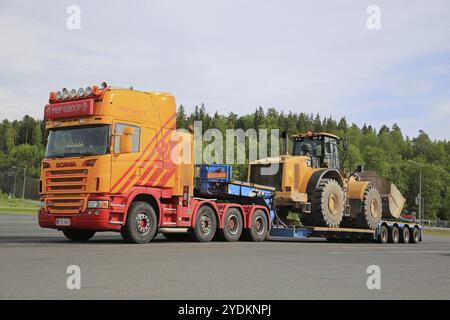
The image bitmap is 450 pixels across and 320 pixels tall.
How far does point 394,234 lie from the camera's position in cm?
2422

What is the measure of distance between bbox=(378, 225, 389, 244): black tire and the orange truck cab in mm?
9075

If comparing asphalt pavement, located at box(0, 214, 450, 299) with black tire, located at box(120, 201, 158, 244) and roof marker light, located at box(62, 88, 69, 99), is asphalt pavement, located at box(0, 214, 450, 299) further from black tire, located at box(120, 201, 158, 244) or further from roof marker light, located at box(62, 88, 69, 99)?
roof marker light, located at box(62, 88, 69, 99)

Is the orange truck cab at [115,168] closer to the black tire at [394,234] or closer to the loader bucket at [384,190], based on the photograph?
the loader bucket at [384,190]

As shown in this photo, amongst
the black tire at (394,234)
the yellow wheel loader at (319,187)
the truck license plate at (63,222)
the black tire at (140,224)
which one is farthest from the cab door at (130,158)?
the black tire at (394,234)

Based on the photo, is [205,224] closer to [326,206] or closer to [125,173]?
[125,173]

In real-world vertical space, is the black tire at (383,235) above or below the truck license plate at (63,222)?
below

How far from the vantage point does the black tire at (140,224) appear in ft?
50.3

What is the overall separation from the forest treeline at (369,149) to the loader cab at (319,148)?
3589 cm

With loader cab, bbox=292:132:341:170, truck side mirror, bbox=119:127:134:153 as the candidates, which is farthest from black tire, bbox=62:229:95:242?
loader cab, bbox=292:132:341:170

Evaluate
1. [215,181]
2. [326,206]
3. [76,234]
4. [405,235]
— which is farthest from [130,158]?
[405,235]

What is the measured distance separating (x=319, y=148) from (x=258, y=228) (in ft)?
13.9
